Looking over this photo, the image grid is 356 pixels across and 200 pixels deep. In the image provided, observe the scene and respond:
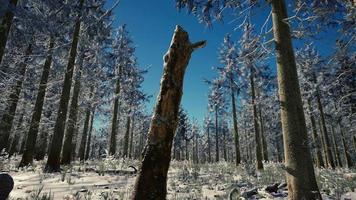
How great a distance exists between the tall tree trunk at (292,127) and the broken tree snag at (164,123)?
187cm

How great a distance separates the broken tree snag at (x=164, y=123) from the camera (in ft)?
12.5

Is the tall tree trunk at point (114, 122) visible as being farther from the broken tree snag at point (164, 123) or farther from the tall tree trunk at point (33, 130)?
the broken tree snag at point (164, 123)

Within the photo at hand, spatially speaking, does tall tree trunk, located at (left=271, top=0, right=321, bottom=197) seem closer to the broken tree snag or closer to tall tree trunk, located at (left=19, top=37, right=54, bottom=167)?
the broken tree snag

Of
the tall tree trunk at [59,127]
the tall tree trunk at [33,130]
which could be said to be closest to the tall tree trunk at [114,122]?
the tall tree trunk at [33,130]

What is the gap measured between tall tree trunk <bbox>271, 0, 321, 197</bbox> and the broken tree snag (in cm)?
187

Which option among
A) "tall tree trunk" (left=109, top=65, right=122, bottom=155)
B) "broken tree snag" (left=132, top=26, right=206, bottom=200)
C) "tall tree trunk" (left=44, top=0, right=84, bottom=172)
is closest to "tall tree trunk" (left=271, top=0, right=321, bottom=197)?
"broken tree snag" (left=132, top=26, right=206, bottom=200)

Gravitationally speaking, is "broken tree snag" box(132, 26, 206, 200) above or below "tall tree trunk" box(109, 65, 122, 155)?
below

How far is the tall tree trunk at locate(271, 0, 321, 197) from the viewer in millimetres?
4785

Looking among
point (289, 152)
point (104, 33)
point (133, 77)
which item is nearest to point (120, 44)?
point (133, 77)

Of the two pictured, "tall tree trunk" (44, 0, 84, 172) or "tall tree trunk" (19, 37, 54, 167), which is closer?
"tall tree trunk" (44, 0, 84, 172)

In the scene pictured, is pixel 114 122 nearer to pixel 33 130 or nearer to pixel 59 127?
pixel 33 130

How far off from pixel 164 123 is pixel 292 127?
259 cm

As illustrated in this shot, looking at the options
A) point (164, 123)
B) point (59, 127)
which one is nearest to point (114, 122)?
point (59, 127)

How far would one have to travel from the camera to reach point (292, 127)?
5023mm
